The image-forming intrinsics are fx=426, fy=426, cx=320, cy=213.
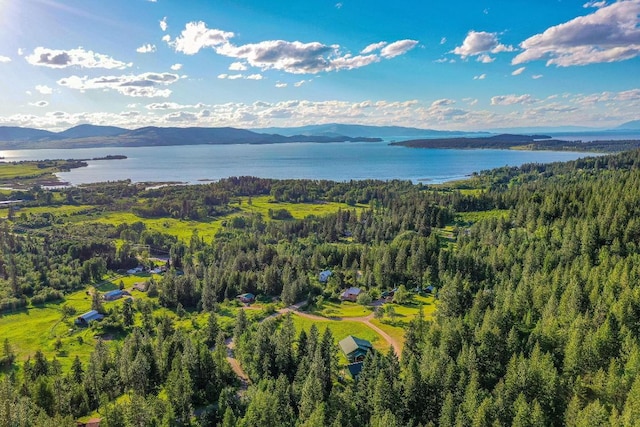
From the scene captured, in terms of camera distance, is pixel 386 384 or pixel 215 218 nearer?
pixel 386 384

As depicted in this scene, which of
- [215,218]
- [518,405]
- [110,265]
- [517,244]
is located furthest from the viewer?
[215,218]

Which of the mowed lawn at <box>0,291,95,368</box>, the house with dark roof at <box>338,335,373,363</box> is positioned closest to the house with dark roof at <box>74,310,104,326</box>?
the mowed lawn at <box>0,291,95,368</box>

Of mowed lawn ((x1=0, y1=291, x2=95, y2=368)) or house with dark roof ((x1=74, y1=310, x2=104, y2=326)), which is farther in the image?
house with dark roof ((x1=74, y1=310, x2=104, y2=326))

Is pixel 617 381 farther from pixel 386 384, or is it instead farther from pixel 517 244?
pixel 517 244

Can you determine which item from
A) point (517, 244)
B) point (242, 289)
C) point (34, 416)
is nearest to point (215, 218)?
point (242, 289)

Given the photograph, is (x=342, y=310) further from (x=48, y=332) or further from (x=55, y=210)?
(x=55, y=210)

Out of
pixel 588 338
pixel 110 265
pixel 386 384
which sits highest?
pixel 588 338

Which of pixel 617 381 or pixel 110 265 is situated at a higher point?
pixel 617 381

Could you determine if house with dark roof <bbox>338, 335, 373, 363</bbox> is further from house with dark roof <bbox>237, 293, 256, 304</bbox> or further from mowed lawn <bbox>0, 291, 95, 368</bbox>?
mowed lawn <bbox>0, 291, 95, 368</bbox>
